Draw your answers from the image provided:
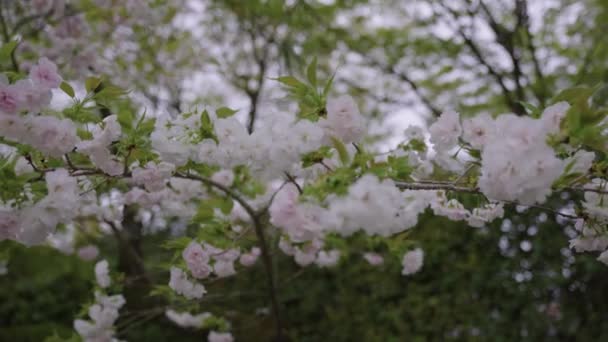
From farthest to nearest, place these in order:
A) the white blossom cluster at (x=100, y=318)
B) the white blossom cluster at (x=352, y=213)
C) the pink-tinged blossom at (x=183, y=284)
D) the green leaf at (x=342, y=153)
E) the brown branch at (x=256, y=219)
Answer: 1. the white blossom cluster at (x=100, y=318)
2. the pink-tinged blossom at (x=183, y=284)
3. the brown branch at (x=256, y=219)
4. the green leaf at (x=342, y=153)
5. the white blossom cluster at (x=352, y=213)

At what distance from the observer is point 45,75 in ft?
3.68

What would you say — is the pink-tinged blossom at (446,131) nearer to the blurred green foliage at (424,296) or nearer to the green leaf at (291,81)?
the green leaf at (291,81)

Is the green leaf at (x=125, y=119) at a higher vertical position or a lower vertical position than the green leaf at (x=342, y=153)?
higher

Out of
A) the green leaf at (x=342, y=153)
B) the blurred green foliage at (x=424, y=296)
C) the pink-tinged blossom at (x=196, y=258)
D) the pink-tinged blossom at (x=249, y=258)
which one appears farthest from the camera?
the blurred green foliage at (x=424, y=296)

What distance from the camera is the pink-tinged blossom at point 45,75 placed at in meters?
1.11

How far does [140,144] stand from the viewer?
4.10 feet

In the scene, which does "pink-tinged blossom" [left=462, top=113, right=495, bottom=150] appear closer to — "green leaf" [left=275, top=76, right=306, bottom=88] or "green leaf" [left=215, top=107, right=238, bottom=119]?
"green leaf" [left=275, top=76, right=306, bottom=88]

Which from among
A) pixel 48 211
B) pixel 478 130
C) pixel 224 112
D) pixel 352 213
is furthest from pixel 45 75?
pixel 478 130

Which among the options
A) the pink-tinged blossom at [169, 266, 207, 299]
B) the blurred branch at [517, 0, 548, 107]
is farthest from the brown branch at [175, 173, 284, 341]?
the blurred branch at [517, 0, 548, 107]

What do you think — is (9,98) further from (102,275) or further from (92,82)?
(102,275)

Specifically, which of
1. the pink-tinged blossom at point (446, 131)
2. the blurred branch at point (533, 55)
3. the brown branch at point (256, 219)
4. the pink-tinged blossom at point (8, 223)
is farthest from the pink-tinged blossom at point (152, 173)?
the blurred branch at point (533, 55)

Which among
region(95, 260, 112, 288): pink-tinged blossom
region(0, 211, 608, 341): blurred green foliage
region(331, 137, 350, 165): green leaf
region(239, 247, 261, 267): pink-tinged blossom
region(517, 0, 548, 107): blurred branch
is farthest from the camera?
region(0, 211, 608, 341): blurred green foliage

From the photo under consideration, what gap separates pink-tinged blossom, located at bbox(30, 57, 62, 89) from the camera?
1105 millimetres

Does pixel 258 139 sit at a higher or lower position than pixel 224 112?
lower
